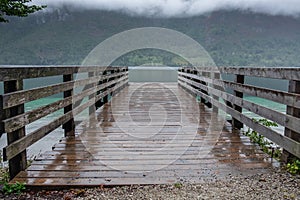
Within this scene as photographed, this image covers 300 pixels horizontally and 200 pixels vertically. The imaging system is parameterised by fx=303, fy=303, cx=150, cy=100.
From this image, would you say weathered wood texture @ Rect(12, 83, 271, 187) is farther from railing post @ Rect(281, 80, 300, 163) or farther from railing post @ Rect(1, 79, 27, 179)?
railing post @ Rect(281, 80, 300, 163)

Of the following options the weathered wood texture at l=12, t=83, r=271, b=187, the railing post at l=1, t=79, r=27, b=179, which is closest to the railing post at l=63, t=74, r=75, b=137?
the weathered wood texture at l=12, t=83, r=271, b=187

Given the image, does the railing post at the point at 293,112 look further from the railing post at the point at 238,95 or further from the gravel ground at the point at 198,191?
the railing post at the point at 238,95

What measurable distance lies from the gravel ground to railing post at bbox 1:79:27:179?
1.44ft

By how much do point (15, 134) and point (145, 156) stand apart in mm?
1510

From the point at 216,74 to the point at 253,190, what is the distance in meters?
4.00

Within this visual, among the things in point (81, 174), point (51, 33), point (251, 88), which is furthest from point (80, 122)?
point (51, 33)

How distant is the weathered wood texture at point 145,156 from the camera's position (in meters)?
3.07

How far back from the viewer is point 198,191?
9.06 feet

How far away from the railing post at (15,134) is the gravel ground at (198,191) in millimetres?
438

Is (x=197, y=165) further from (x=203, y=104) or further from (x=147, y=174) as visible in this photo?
(x=203, y=104)

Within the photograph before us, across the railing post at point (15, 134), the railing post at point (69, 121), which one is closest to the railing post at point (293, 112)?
the railing post at point (15, 134)

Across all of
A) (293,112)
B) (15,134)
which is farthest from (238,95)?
(15,134)

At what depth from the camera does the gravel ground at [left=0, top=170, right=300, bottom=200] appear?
2.66 m

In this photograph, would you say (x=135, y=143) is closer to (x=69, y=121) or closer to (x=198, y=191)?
(x=69, y=121)
